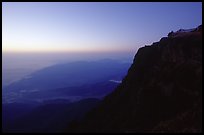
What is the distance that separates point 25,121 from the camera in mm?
146875

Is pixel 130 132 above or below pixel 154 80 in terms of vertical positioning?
below

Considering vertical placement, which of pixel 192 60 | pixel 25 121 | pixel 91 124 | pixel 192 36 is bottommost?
pixel 25 121

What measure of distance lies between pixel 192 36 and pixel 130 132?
16.0 meters

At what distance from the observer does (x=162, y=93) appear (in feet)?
144

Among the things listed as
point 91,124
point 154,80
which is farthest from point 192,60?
point 91,124

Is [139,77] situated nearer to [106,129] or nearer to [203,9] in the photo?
[106,129]

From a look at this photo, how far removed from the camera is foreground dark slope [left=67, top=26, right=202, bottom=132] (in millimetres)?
38125

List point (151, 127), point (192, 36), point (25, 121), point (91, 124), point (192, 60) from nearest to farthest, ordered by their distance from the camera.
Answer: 1. point (151, 127)
2. point (192, 60)
3. point (192, 36)
4. point (91, 124)
5. point (25, 121)

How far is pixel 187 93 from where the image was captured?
40062 millimetres

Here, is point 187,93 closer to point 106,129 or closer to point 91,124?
point 106,129

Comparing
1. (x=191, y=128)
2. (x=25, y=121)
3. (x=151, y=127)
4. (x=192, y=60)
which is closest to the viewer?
(x=191, y=128)

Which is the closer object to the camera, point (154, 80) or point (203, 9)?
point (203, 9)

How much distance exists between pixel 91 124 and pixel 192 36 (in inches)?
895

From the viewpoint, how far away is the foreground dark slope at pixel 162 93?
38.1 metres
